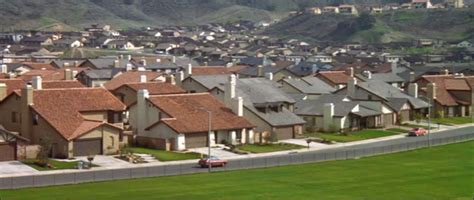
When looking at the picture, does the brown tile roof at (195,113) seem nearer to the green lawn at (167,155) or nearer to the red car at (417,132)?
the green lawn at (167,155)

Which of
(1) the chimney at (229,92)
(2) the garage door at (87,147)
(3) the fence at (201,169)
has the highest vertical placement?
(1) the chimney at (229,92)

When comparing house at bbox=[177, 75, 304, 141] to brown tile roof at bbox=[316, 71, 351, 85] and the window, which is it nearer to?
the window

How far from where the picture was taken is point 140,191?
1704 inches

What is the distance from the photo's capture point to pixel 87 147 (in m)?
56.9


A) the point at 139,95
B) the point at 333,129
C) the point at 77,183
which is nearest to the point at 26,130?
the point at 139,95

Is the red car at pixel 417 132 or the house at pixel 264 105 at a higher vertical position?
the house at pixel 264 105

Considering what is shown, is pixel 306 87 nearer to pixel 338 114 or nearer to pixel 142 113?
pixel 338 114

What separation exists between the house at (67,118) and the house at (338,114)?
18.2 m

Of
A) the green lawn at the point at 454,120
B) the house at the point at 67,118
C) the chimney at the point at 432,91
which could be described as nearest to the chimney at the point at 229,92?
the house at the point at 67,118

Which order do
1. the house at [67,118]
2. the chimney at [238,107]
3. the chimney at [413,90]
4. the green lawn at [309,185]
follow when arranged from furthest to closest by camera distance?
the chimney at [413,90]
the chimney at [238,107]
the house at [67,118]
the green lawn at [309,185]

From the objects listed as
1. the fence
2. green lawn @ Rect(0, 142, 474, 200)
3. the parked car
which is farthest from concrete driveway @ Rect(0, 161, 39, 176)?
the parked car

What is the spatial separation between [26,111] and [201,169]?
45.9 ft

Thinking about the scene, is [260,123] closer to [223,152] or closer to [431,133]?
[223,152]

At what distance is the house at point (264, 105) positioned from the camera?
67.6 meters
